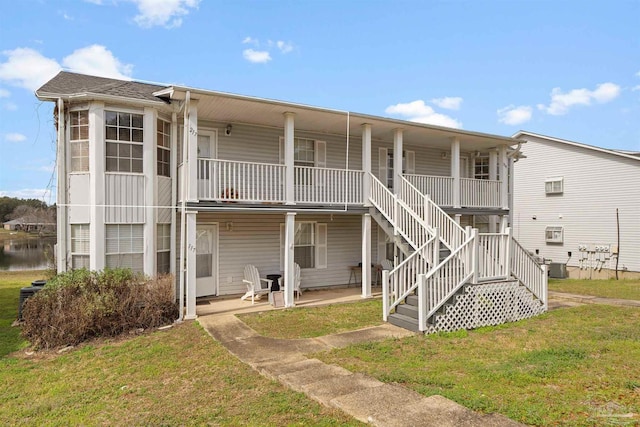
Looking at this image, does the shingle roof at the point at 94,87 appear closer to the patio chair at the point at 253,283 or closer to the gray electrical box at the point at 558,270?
the patio chair at the point at 253,283

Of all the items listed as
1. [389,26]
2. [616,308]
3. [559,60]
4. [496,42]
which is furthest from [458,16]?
[616,308]

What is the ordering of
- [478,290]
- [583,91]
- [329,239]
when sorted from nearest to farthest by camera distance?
1. [478,290]
2. [329,239]
3. [583,91]

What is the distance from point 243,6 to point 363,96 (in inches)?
345

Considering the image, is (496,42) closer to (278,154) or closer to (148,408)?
(278,154)

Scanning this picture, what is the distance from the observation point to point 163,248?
10.1 metres

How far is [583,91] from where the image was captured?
1251 inches

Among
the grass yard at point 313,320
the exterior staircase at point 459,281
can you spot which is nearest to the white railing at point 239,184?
the grass yard at point 313,320

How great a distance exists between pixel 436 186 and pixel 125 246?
30.5 feet

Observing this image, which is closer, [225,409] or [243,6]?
A: [225,409]

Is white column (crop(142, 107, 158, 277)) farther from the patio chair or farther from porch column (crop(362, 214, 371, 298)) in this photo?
porch column (crop(362, 214, 371, 298))

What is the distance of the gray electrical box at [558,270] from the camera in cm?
1667

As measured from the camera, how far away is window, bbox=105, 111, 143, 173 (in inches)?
366

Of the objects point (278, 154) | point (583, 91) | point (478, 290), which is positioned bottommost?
point (478, 290)

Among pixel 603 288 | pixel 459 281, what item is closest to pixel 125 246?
Answer: pixel 459 281
